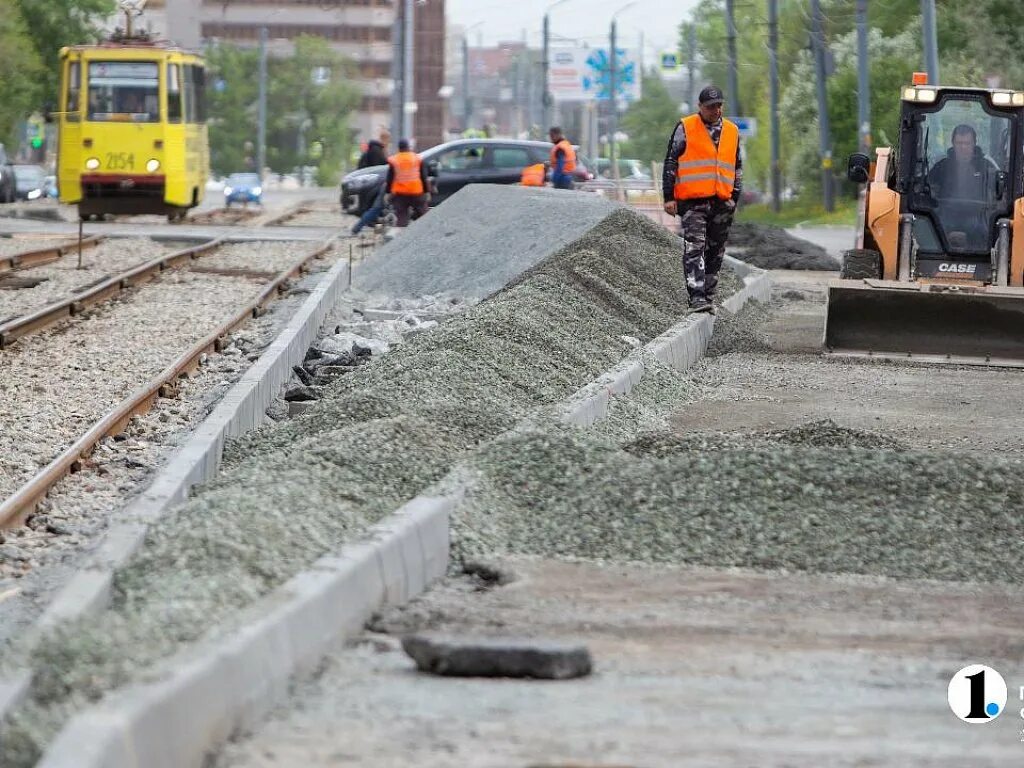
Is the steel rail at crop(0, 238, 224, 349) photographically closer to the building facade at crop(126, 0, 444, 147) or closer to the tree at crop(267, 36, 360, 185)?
the tree at crop(267, 36, 360, 185)

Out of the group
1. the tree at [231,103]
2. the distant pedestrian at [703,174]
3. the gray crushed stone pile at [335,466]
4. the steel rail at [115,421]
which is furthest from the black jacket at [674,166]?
the tree at [231,103]

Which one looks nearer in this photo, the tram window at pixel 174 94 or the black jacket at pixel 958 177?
the black jacket at pixel 958 177

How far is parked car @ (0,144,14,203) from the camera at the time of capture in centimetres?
5322

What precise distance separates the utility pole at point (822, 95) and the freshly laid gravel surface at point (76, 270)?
18.9 m

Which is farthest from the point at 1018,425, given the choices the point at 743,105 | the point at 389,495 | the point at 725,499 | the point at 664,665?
the point at 743,105

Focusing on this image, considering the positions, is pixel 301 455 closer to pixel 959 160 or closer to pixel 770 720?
pixel 770 720

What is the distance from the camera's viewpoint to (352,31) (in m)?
157

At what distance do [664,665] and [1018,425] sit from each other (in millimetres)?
6199

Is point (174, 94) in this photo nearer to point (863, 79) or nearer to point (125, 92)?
point (125, 92)

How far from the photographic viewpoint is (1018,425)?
1123cm

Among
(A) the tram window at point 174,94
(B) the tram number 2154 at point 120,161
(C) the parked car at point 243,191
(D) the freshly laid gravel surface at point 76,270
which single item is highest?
(A) the tram window at point 174,94

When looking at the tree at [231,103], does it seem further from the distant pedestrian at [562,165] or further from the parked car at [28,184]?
the distant pedestrian at [562,165]

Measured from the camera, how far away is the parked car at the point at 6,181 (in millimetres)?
53219

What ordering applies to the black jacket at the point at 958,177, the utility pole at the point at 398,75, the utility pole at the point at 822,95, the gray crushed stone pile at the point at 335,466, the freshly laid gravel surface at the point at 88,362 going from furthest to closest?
the utility pole at the point at 398,75
the utility pole at the point at 822,95
the black jacket at the point at 958,177
the freshly laid gravel surface at the point at 88,362
the gray crushed stone pile at the point at 335,466
